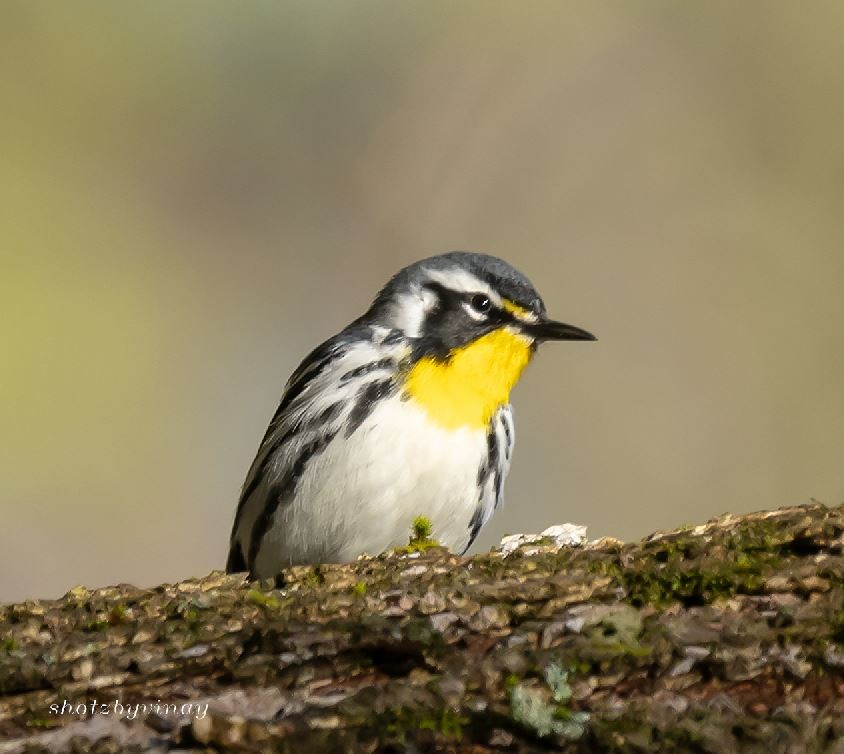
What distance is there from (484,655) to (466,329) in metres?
2.62

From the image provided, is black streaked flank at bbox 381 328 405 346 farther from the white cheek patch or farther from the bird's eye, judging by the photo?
the bird's eye

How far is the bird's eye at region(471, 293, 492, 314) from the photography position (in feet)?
16.1

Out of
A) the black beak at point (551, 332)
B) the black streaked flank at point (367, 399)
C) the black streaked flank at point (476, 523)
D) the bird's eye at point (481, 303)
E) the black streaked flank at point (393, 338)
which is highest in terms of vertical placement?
the bird's eye at point (481, 303)

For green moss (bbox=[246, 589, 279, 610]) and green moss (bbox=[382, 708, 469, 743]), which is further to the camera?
green moss (bbox=[246, 589, 279, 610])

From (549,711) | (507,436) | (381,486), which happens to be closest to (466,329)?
(507,436)

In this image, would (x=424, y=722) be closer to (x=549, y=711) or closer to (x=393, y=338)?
(x=549, y=711)

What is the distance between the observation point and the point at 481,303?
491 cm

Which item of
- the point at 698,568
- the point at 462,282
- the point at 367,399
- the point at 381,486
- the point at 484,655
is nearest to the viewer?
the point at 484,655

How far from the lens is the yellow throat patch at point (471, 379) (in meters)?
4.58

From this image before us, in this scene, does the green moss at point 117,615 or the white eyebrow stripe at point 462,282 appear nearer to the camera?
the green moss at point 117,615

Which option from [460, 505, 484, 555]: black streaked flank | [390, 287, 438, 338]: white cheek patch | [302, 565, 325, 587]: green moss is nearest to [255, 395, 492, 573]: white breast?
[460, 505, 484, 555]: black streaked flank

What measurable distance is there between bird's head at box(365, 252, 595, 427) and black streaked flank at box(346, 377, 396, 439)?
95mm

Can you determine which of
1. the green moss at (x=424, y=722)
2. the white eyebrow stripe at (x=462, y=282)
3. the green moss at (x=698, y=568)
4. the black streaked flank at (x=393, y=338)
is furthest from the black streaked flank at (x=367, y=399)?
the green moss at (x=424, y=722)

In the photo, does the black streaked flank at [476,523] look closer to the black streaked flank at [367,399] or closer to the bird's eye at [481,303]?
the black streaked flank at [367,399]
